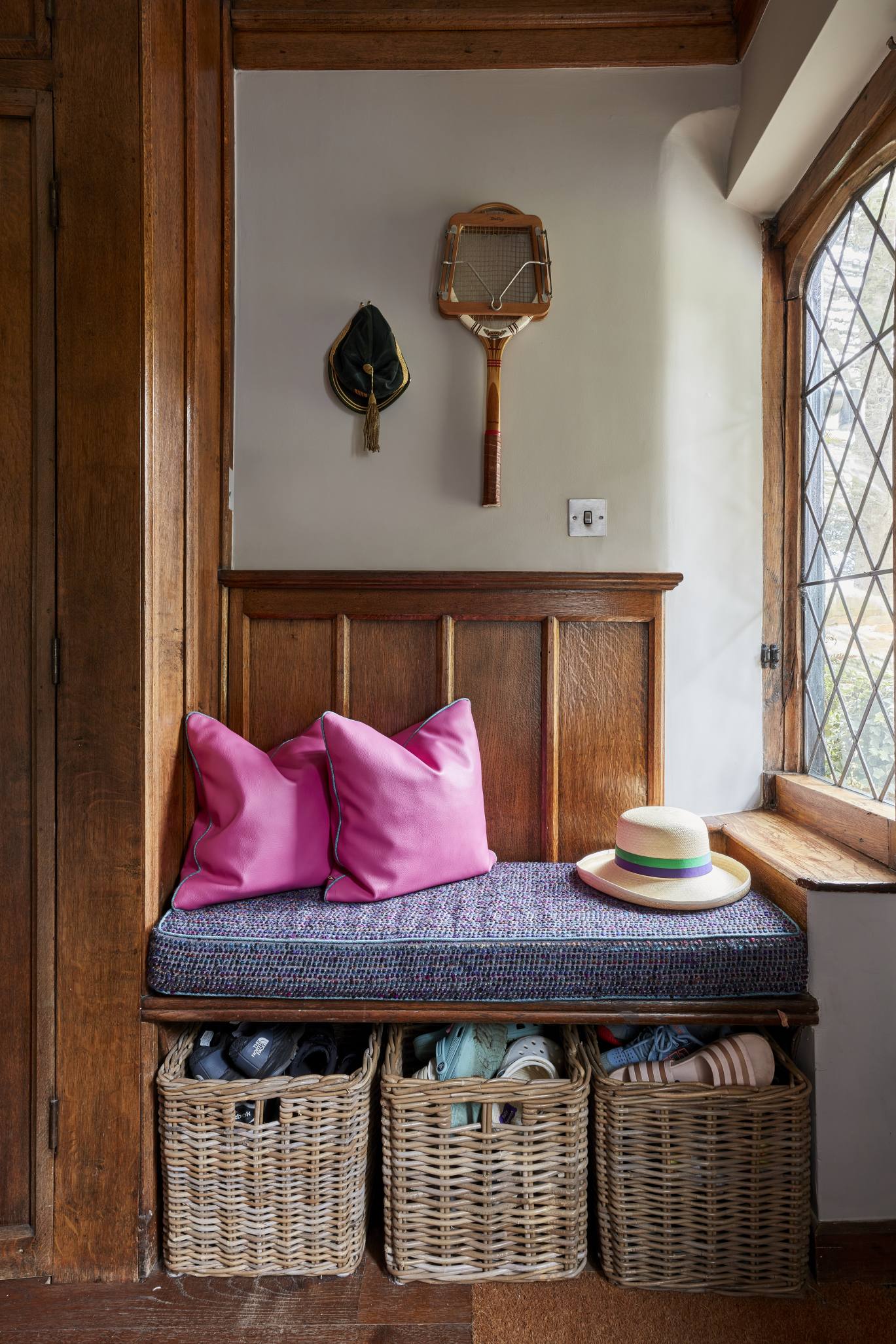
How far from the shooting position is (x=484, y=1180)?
134 cm

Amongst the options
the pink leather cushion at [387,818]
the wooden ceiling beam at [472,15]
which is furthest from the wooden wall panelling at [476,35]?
the pink leather cushion at [387,818]

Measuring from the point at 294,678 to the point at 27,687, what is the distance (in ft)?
1.99

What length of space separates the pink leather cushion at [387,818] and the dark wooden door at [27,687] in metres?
0.54

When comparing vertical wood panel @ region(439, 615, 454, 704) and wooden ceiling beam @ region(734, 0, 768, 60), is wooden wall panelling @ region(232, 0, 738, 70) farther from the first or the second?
vertical wood panel @ region(439, 615, 454, 704)

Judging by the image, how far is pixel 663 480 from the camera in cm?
188

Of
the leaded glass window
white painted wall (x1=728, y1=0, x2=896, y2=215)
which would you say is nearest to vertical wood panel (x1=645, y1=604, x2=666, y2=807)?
the leaded glass window

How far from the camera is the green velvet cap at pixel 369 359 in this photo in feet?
5.99

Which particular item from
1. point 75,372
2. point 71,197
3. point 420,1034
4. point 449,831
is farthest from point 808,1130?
point 71,197

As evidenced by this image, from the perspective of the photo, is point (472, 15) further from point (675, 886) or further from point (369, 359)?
point (675, 886)

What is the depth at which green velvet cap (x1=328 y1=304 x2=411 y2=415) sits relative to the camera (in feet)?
5.99

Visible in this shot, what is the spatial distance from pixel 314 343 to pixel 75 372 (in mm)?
650

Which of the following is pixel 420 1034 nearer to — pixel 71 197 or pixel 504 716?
pixel 504 716

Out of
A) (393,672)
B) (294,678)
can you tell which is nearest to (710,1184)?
(393,672)

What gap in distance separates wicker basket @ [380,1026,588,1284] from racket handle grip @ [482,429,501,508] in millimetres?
1248
